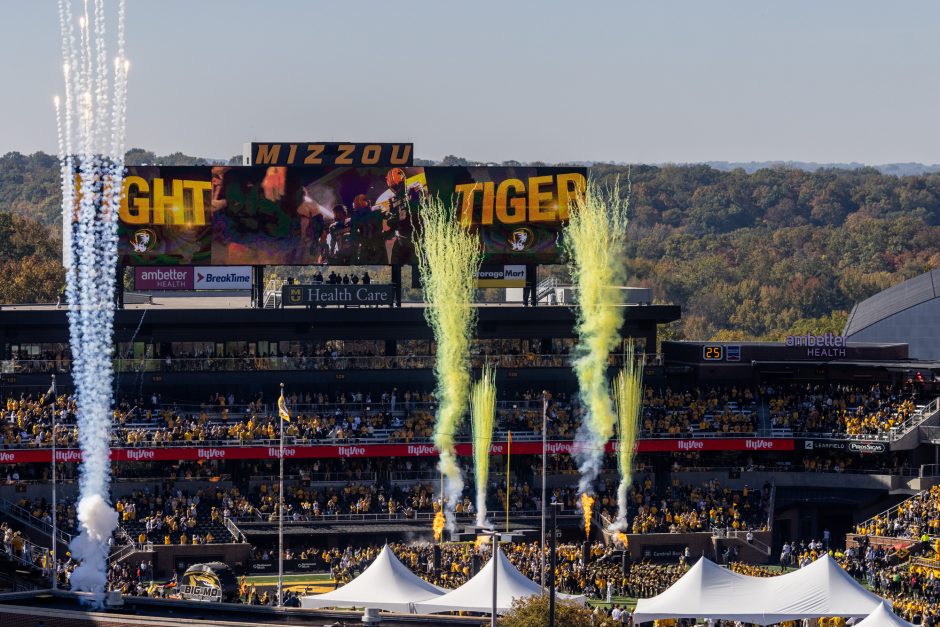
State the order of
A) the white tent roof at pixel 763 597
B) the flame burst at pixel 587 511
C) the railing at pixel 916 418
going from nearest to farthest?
the white tent roof at pixel 763 597, the flame burst at pixel 587 511, the railing at pixel 916 418

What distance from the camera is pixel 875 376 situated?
86.9 m

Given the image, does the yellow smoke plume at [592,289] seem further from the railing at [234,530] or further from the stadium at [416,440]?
the railing at [234,530]

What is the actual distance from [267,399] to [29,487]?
12.3 meters

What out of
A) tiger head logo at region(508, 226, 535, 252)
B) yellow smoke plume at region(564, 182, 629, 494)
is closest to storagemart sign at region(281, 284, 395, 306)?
tiger head logo at region(508, 226, 535, 252)

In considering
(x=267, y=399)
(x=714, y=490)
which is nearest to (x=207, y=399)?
(x=267, y=399)

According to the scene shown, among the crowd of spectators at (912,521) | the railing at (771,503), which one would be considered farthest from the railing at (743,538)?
the crowd of spectators at (912,521)

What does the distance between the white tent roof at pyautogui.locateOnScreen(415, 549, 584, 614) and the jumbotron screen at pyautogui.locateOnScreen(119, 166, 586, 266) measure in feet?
95.0

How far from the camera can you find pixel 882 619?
51281 millimetres

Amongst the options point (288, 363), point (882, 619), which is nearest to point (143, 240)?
point (288, 363)

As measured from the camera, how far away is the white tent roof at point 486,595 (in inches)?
2218

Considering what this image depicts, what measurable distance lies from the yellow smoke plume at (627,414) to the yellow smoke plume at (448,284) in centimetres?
746

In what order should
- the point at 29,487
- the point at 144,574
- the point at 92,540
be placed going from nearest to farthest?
the point at 92,540
the point at 144,574
the point at 29,487

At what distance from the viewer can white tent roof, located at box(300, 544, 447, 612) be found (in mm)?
57656

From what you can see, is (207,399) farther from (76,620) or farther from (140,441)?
(76,620)
